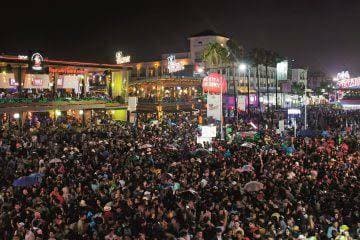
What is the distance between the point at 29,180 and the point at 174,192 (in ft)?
16.8

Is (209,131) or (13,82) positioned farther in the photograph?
(13,82)

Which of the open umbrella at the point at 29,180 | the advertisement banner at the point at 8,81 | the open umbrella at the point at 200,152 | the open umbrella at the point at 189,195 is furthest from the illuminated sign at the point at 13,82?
the open umbrella at the point at 189,195

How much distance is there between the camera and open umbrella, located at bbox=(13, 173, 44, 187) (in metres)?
15.1

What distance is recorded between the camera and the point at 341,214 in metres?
13.7

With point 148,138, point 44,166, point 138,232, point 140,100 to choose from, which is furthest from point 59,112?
point 138,232

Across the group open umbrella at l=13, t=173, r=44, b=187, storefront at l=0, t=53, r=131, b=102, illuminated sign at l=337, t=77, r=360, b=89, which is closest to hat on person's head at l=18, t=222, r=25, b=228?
open umbrella at l=13, t=173, r=44, b=187

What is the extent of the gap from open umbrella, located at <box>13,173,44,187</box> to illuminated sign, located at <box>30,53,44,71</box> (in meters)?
21.3

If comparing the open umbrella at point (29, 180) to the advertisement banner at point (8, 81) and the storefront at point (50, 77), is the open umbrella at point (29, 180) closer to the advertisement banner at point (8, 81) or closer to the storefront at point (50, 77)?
the storefront at point (50, 77)

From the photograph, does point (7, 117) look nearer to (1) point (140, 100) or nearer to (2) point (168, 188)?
(1) point (140, 100)

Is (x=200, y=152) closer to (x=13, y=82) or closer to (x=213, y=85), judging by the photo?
(x=213, y=85)

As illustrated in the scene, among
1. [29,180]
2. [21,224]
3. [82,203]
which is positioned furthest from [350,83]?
[21,224]

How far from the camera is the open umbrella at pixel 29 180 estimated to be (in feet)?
49.6

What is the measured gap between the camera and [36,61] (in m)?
35.3

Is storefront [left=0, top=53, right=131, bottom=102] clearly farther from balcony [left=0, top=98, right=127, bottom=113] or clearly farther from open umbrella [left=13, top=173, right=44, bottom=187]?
open umbrella [left=13, top=173, right=44, bottom=187]
